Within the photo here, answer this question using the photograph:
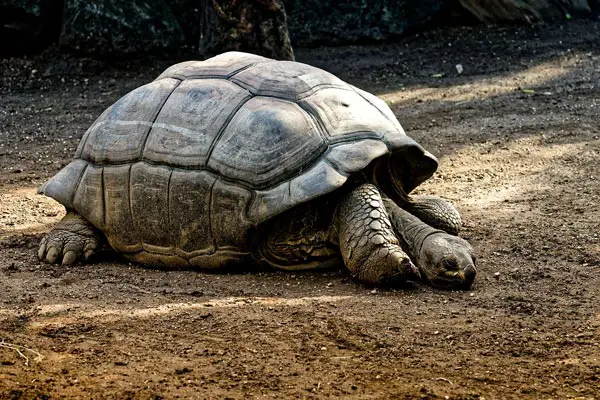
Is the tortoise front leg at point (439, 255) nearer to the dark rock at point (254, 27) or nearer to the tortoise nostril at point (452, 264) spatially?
the tortoise nostril at point (452, 264)

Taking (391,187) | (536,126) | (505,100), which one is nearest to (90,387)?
(391,187)

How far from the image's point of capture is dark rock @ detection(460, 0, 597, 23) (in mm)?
11617

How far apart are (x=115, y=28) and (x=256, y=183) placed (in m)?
5.96

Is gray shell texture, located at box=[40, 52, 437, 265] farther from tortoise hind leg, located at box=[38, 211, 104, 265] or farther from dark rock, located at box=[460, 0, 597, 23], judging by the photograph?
dark rock, located at box=[460, 0, 597, 23]

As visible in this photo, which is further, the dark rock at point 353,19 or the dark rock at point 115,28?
the dark rock at point 353,19

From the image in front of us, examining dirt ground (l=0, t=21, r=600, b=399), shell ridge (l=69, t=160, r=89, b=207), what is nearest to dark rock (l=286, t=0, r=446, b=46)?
dirt ground (l=0, t=21, r=600, b=399)

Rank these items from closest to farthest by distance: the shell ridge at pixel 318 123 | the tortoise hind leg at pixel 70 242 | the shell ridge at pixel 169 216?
the shell ridge at pixel 318 123, the shell ridge at pixel 169 216, the tortoise hind leg at pixel 70 242

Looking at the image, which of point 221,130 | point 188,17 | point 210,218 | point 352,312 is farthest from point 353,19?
point 352,312

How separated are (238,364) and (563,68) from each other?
7134 mm

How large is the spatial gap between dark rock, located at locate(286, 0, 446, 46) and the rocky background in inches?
0.5

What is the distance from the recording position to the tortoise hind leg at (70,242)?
5219 millimetres

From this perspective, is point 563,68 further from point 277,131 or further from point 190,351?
point 190,351

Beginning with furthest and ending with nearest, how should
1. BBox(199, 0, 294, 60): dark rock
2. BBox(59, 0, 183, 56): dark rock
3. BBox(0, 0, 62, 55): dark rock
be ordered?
1. BBox(0, 0, 62, 55): dark rock
2. BBox(59, 0, 183, 56): dark rock
3. BBox(199, 0, 294, 60): dark rock

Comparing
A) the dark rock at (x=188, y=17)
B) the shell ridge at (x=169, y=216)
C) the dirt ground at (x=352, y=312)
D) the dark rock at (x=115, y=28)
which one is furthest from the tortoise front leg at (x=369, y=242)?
the dark rock at (x=188, y=17)
